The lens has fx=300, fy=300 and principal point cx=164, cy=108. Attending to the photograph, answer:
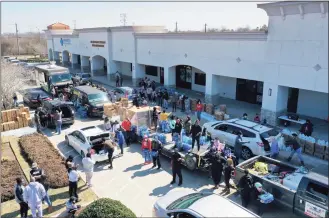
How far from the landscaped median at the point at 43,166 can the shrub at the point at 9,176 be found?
18 cm

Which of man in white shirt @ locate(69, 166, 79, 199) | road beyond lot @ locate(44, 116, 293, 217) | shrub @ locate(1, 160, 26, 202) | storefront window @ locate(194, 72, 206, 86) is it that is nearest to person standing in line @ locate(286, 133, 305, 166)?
road beyond lot @ locate(44, 116, 293, 217)

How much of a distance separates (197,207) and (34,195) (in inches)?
213

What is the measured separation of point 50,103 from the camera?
2044 cm

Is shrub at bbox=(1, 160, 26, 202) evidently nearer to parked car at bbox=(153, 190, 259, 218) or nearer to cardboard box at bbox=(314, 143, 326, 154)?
parked car at bbox=(153, 190, 259, 218)

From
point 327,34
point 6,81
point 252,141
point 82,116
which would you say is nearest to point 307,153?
point 252,141

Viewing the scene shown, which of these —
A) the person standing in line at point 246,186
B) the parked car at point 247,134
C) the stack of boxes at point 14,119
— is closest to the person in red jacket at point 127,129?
the parked car at point 247,134

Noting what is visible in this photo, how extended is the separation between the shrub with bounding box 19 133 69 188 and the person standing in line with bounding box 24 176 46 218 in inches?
85.5

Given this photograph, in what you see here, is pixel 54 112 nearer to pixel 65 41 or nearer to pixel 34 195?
pixel 34 195

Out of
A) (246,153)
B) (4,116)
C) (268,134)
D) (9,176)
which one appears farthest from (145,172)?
(4,116)

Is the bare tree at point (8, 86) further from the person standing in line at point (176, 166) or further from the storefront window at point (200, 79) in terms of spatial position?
the person standing in line at point (176, 166)

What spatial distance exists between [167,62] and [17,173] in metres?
18.1

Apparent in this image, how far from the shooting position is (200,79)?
29031mm

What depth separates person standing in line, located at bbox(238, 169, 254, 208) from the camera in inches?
412

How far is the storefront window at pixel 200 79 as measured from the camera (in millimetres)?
28661
